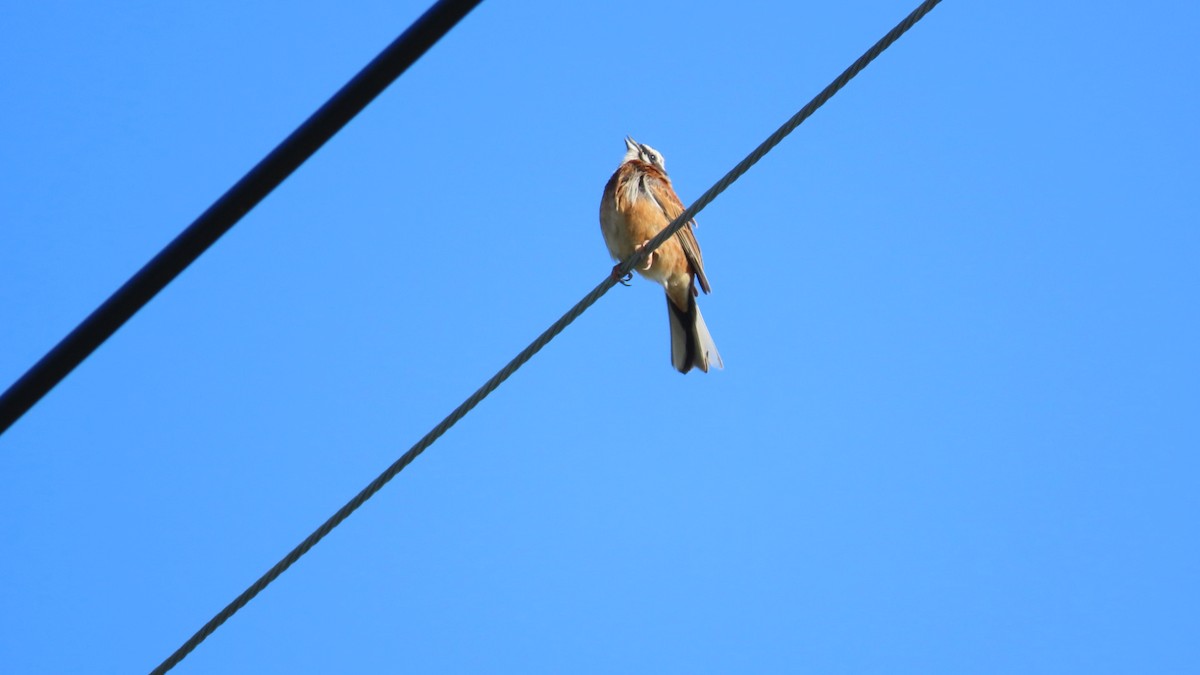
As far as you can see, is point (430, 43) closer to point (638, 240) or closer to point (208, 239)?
point (208, 239)

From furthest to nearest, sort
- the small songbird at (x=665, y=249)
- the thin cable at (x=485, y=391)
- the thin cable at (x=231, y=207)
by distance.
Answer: the small songbird at (x=665, y=249) → the thin cable at (x=485, y=391) → the thin cable at (x=231, y=207)

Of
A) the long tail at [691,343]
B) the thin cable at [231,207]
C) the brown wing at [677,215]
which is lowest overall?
the thin cable at [231,207]

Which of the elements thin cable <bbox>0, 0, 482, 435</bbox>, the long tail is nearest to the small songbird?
the long tail

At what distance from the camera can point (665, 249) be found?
283 inches

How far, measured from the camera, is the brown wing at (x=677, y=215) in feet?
24.4

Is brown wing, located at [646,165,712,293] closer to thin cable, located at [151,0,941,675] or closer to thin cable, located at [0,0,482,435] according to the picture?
thin cable, located at [151,0,941,675]

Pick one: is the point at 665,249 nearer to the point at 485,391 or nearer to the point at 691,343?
the point at 691,343

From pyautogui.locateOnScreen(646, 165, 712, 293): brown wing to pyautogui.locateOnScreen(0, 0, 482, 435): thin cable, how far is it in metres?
5.37

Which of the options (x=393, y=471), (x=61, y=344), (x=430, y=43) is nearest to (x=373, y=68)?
(x=430, y=43)

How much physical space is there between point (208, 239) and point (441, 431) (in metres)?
1.34

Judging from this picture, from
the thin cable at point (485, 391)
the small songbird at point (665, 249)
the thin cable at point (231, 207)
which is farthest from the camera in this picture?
the small songbird at point (665, 249)

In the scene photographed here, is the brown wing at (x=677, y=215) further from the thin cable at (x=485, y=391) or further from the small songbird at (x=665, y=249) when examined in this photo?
the thin cable at (x=485, y=391)

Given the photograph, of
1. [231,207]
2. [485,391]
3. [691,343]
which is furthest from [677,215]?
[231,207]

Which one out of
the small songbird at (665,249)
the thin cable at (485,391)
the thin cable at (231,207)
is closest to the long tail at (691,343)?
the small songbird at (665,249)
